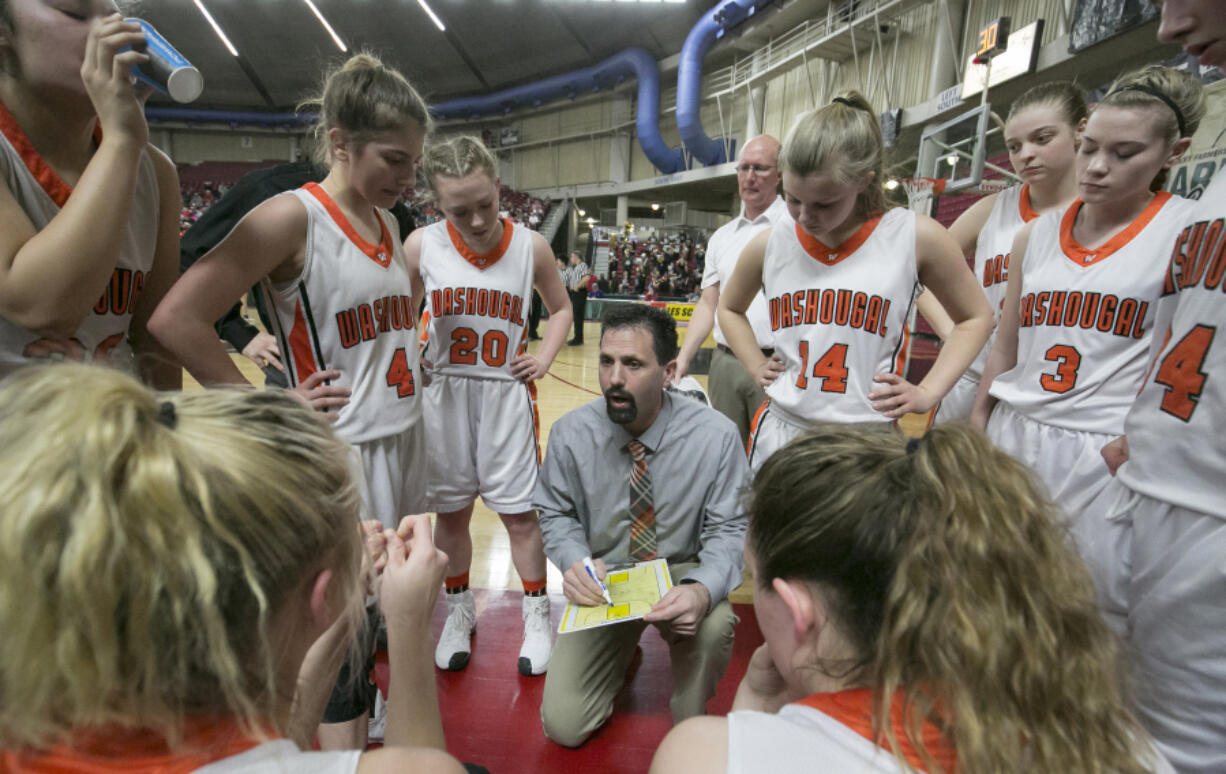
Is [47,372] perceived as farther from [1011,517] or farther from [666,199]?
[666,199]

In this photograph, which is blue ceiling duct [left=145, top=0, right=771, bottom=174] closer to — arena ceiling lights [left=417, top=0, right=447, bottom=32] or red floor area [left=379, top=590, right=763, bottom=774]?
arena ceiling lights [left=417, top=0, right=447, bottom=32]

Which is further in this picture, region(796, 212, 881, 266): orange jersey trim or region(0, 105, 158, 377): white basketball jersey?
region(796, 212, 881, 266): orange jersey trim

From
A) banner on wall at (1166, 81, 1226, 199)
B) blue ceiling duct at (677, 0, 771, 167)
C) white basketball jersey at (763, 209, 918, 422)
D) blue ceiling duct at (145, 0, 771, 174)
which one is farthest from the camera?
blue ceiling duct at (677, 0, 771, 167)

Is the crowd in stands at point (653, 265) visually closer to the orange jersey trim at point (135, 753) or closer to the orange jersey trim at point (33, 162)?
the orange jersey trim at point (33, 162)

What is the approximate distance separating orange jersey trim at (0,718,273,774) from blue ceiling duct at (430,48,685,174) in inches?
709

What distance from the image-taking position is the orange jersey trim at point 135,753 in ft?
2.16

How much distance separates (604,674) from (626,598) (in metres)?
0.48

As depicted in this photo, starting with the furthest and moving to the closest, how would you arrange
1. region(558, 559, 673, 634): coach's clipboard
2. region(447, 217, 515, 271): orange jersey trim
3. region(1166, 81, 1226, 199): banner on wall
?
1. region(1166, 81, 1226, 199): banner on wall
2. region(447, 217, 515, 271): orange jersey trim
3. region(558, 559, 673, 634): coach's clipboard

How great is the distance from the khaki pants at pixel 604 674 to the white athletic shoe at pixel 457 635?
0.51 metres

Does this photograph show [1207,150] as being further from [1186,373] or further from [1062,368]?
[1186,373]

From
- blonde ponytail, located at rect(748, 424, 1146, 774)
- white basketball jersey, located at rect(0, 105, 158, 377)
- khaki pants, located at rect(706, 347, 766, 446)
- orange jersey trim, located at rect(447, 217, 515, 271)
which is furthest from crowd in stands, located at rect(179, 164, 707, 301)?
blonde ponytail, located at rect(748, 424, 1146, 774)

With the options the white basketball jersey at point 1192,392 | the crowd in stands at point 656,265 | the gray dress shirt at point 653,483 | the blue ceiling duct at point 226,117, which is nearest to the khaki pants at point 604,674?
the gray dress shirt at point 653,483

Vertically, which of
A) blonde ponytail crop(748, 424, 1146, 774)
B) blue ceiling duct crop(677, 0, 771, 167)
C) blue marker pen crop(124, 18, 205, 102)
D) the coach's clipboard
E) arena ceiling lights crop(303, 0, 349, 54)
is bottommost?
the coach's clipboard

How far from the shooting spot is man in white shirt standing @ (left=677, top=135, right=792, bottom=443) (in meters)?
3.20
